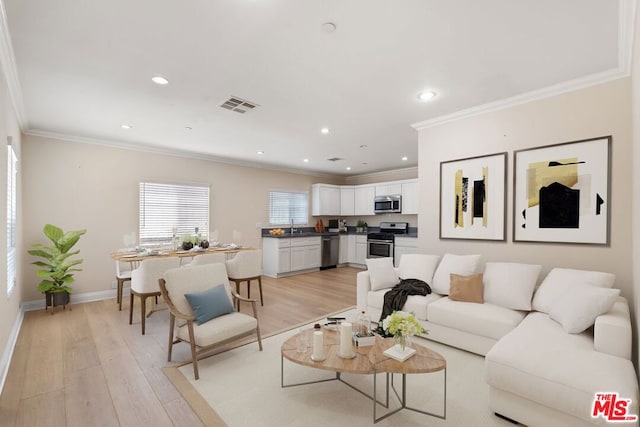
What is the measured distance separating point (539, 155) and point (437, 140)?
1.20 m

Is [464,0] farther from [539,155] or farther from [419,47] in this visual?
[539,155]

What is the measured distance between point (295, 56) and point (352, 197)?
20.0ft

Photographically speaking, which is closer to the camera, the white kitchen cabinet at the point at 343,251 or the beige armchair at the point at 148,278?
the beige armchair at the point at 148,278

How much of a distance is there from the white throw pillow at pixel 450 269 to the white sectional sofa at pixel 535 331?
1 cm

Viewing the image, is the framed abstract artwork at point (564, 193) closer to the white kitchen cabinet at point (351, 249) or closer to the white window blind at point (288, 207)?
the white kitchen cabinet at point (351, 249)

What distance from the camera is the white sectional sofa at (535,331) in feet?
5.57

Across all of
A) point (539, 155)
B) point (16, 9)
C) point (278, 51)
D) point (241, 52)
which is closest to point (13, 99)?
point (16, 9)

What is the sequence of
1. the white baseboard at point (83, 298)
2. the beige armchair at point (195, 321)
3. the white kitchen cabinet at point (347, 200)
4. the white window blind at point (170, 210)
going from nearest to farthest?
the beige armchair at point (195, 321)
the white baseboard at point (83, 298)
the white window blind at point (170, 210)
the white kitchen cabinet at point (347, 200)

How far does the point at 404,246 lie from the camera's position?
677 cm

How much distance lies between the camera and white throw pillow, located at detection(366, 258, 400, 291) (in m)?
3.69

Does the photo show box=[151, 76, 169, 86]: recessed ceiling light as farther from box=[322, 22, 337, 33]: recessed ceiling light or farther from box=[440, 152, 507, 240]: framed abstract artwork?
box=[440, 152, 507, 240]: framed abstract artwork

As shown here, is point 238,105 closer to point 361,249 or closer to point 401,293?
point 401,293

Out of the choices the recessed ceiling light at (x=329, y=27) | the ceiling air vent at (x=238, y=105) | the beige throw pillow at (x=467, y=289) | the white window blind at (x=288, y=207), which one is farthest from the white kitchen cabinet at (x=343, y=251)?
the recessed ceiling light at (x=329, y=27)

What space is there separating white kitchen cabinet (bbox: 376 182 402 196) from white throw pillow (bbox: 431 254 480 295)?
12.7ft
